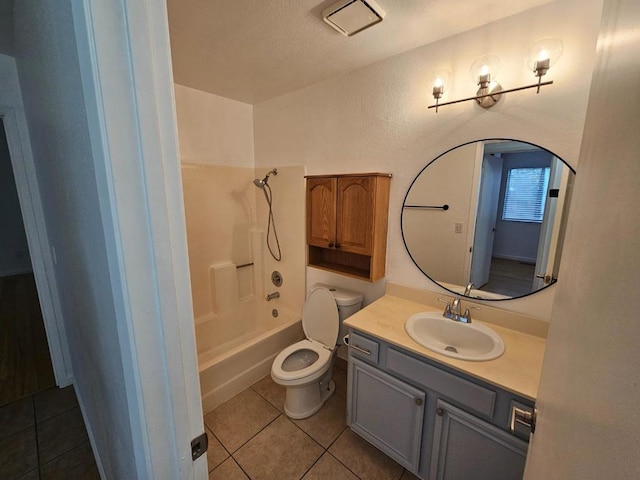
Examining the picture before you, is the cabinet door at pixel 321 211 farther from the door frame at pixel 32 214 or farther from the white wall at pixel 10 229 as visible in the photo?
the white wall at pixel 10 229

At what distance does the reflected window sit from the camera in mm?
1326

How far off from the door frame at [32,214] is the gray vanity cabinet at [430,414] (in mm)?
2271

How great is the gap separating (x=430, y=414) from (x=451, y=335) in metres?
0.44

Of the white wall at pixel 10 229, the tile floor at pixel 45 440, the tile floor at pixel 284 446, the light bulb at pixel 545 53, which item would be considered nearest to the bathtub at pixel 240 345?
the tile floor at pixel 284 446

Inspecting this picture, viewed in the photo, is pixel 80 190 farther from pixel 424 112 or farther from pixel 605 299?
pixel 424 112

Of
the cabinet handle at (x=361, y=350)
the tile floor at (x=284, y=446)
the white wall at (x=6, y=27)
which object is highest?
the white wall at (x=6, y=27)

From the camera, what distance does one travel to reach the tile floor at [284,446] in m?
1.45

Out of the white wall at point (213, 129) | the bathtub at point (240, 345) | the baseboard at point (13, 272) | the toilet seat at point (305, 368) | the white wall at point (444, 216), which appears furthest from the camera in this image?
the baseboard at point (13, 272)

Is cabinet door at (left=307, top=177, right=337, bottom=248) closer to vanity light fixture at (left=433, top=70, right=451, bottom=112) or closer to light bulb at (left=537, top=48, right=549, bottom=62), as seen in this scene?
vanity light fixture at (left=433, top=70, right=451, bottom=112)

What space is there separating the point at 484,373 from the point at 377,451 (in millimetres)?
940

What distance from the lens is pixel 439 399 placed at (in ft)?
4.00

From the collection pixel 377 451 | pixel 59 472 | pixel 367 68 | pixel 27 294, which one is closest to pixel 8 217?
pixel 27 294

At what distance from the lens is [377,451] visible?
1.58m

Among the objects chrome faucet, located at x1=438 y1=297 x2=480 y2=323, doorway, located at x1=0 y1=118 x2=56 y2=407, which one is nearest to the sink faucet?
chrome faucet, located at x1=438 y1=297 x2=480 y2=323
